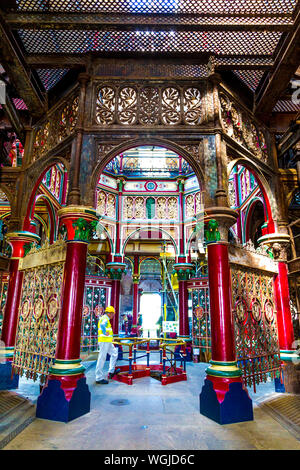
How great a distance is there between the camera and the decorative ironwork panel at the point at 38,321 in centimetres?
566

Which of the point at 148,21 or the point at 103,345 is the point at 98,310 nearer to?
the point at 103,345

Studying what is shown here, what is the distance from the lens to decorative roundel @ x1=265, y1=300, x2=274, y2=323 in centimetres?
644

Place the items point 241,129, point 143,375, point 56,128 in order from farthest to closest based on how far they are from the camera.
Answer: point 143,375, point 56,128, point 241,129

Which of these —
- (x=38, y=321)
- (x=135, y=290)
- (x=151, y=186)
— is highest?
(x=151, y=186)

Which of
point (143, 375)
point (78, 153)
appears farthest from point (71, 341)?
point (143, 375)

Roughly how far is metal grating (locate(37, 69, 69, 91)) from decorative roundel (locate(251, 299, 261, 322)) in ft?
24.5

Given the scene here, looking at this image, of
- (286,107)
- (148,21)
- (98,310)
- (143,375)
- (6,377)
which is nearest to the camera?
(148,21)

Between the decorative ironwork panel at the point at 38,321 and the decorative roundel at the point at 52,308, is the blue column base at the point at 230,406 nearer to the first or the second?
the decorative ironwork panel at the point at 38,321

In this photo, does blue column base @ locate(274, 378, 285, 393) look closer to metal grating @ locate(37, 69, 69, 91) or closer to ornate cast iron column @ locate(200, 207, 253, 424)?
ornate cast iron column @ locate(200, 207, 253, 424)

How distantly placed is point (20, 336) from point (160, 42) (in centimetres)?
758

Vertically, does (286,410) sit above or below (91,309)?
below

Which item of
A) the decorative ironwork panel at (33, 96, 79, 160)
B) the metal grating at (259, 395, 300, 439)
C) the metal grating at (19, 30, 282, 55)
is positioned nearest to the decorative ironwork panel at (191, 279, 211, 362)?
the metal grating at (259, 395, 300, 439)

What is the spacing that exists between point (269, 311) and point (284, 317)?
43 cm

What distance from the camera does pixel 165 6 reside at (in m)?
5.38
